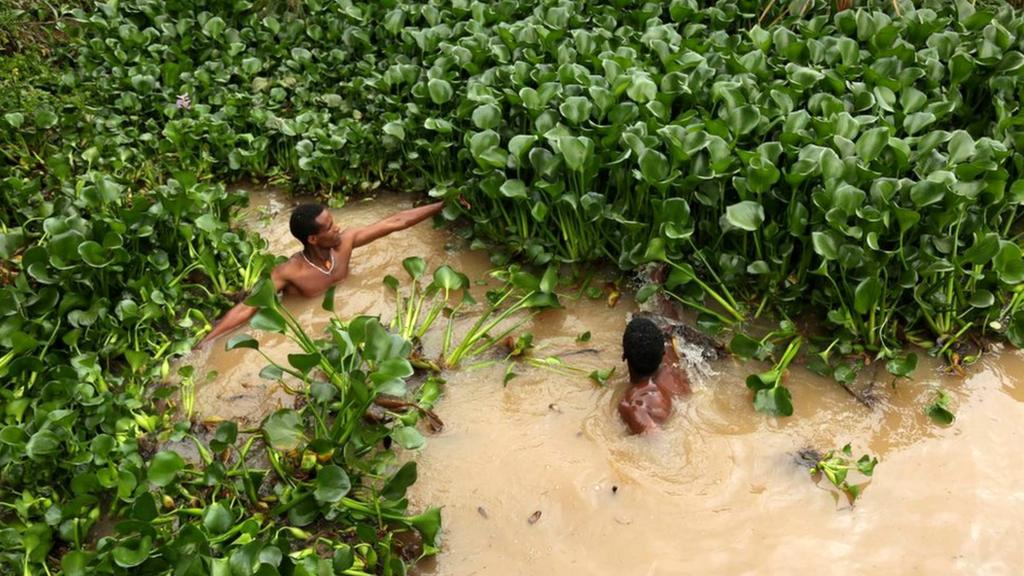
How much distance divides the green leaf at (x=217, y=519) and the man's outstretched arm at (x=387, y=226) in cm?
168

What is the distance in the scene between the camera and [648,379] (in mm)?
3117

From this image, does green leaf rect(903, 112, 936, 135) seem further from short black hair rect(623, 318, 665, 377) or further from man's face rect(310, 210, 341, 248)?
man's face rect(310, 210, 341, 248)

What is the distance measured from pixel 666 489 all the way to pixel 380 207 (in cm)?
252

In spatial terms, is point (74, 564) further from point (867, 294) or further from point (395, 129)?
point (867, 294)

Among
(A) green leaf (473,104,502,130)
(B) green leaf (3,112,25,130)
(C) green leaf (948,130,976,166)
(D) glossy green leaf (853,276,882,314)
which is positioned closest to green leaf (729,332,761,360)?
(D) glossy green leaf (853,276,882,314)

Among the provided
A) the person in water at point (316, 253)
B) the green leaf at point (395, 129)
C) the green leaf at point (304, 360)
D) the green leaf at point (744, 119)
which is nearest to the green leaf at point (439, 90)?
the green leaf at point (395, 129)

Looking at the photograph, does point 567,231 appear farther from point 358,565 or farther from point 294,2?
point 294,2

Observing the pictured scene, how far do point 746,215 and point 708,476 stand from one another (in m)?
1.08

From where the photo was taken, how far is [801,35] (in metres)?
4.52

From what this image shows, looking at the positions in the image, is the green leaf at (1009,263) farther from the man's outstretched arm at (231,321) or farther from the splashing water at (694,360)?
the man's outstretched arm at (231,321)

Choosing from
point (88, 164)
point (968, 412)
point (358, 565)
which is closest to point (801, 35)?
point (968, 412)

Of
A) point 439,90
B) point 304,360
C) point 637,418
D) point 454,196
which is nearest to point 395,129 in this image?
point 439,90

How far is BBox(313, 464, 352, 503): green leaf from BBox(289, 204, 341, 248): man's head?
4.55 ft

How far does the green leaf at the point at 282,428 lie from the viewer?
2.84 m
